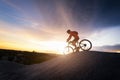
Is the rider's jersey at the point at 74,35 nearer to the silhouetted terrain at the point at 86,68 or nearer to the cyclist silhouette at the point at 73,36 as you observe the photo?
the cyclist silhouette at the point at 73,36

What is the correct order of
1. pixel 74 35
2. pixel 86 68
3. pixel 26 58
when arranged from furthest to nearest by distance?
pixel 26 58
pixel 74 35
pixel 86 68

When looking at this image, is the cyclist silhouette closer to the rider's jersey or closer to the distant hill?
the rider's jersey

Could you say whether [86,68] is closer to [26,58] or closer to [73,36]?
[73,36]

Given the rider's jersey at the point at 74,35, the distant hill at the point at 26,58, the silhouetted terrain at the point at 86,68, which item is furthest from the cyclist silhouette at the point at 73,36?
the distant hill at the point at 26,58

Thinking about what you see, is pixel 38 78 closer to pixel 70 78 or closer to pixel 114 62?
pixel 70 78

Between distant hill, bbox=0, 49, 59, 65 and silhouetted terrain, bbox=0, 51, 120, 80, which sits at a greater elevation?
distant hill, bbox=0, 49, 59, 65

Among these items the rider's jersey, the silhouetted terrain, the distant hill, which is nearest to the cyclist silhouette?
the rider's jersey

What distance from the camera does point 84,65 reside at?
1500 cm

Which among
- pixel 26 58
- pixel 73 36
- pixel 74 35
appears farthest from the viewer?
pixel 26 58

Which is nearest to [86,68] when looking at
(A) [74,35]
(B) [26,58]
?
(A) [74,35]

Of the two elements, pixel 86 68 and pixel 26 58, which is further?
pixel 26 58

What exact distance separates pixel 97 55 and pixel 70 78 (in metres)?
4.32

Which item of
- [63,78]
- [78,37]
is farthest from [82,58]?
[63,78]

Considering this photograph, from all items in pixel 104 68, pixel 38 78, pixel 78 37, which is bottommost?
pixel 38 78
